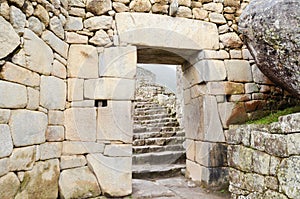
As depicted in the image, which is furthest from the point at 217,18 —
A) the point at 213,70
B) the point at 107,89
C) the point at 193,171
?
the point at 193,171

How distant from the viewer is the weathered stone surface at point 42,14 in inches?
92.1

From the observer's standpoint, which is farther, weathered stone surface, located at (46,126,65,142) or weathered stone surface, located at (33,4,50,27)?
weathered stone surface, located at (46,126,65,142)

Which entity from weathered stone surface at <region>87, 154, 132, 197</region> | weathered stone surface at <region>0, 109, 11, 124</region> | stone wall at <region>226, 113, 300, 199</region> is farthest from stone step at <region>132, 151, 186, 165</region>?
weathered stone surface at <region>0, 109, 11, 124</region>

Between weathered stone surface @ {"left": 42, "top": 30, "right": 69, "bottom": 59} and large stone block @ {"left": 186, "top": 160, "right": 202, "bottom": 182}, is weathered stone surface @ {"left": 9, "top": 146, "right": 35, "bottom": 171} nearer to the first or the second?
weathered stone surface @ {"left": 42, "top": 30, "right": 69, "bottom": 59}

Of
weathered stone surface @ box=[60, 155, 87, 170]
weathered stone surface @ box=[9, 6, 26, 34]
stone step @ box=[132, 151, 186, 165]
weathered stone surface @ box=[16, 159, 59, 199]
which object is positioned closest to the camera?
weathered stone surface @ box=[9, 6, 26, 34]

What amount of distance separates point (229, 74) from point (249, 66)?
0.35m

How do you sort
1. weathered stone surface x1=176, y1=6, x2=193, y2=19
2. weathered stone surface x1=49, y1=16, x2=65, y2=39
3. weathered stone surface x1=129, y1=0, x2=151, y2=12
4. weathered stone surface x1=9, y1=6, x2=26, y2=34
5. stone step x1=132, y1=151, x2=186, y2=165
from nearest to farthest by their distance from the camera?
weathered stone surface x1=9, y1=6, x2=26, y2=34 → weathered stone surface x1=49, y1=16, x2=65, y2=39 → weathered stone surface x1=129, y1=0, x2=151, y2=12 → weathered stone surface x1=176, y1=6, x2=193, y2=19 → stone step x1=132, y1=151, x2=186, y2=165

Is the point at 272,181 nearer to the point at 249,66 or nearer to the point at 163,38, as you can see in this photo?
the point at 249,66

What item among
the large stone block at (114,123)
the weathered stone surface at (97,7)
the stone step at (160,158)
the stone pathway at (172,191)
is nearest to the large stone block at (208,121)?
the stone pathway at (172,191)

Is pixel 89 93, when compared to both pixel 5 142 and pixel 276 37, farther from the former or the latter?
pixel 276 37

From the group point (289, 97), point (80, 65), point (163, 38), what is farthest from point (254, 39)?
point (80, 65)

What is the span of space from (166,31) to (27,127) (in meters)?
1.99

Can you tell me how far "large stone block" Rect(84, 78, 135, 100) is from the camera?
9.49 ft

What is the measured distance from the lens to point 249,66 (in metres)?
3.40
